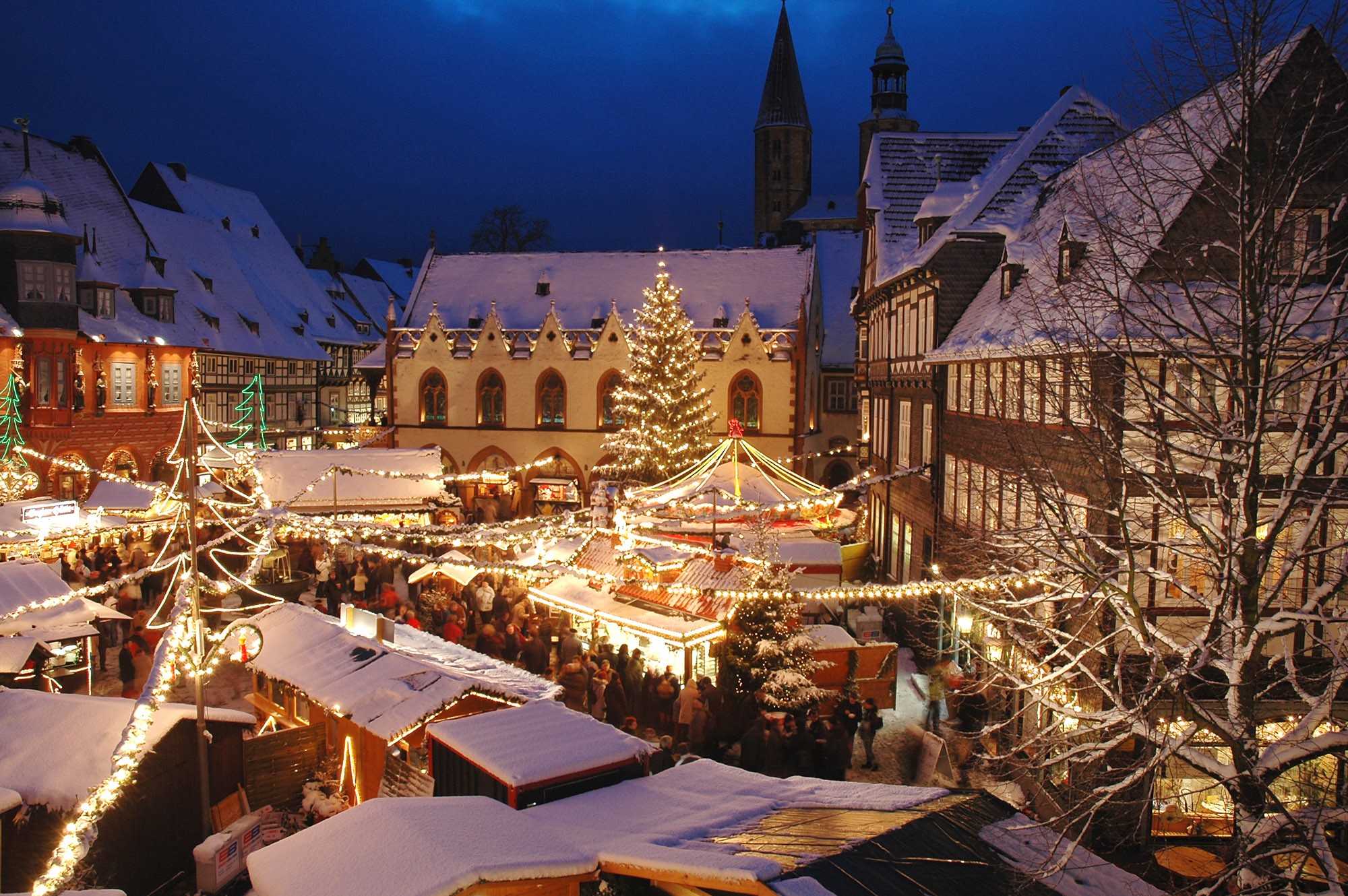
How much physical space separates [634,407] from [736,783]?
22199 millimetres

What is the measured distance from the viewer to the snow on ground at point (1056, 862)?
629cm

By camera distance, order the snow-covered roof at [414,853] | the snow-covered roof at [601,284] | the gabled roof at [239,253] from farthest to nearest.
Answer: the gabled roof at [239,253]
the snow-covered roof at [601,284]
the snow-covered roof at [414,853]

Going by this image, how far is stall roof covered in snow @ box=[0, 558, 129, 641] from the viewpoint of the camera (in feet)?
45.5

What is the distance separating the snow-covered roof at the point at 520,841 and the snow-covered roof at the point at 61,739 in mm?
4349

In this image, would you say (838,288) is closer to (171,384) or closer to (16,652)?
(171,384)

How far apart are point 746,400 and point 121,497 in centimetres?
2179

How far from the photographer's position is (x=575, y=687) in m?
14.2

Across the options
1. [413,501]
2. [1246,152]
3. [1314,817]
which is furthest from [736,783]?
[413,501]

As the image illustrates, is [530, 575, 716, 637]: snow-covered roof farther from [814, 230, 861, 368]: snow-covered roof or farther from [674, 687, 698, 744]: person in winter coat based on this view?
[814, 230, 861, 368]: snow-covered roof

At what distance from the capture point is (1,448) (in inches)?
1063

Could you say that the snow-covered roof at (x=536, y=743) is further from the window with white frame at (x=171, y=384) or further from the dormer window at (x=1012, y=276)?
the window with white frame at (x=171, y=384)

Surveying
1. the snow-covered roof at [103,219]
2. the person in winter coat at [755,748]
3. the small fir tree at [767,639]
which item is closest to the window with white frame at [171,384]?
the snow-covered roof at [103,219]

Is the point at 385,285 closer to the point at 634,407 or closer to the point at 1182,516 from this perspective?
the point at 634,407

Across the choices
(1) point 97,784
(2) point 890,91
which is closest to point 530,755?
(1) point 97,784
